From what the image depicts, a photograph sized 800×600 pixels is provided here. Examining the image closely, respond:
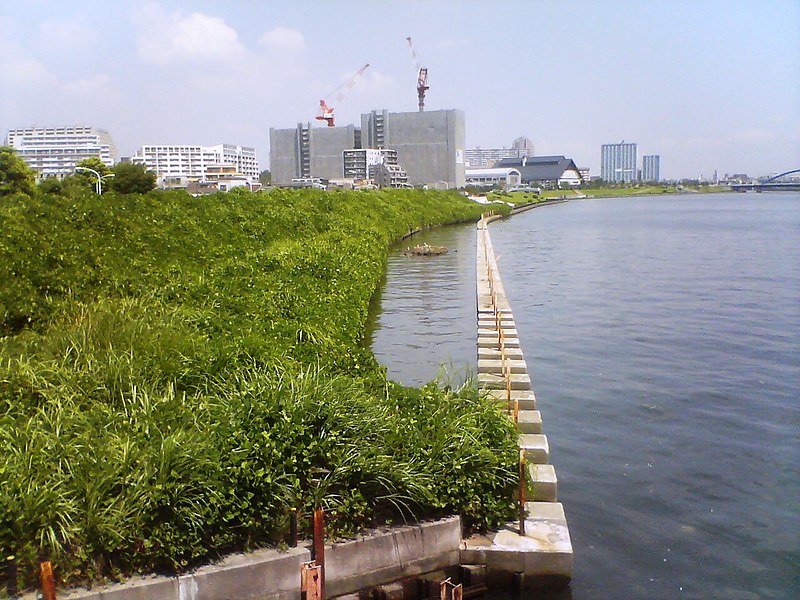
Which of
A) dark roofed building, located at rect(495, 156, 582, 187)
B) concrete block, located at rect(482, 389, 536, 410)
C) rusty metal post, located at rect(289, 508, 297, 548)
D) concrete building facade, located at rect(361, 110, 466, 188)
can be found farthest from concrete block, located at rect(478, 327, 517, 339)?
dark roofed building, located at rect(495, 156, 582, 187)

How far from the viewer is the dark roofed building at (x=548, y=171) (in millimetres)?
181125

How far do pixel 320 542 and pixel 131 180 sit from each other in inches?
1689

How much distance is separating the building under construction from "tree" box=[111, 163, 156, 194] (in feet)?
285

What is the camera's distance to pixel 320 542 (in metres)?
5.69

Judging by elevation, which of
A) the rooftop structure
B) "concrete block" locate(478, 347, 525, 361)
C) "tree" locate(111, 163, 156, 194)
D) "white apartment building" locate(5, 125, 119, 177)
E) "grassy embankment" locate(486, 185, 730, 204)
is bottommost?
"concrete block" locate(478, 347, 525, 361)

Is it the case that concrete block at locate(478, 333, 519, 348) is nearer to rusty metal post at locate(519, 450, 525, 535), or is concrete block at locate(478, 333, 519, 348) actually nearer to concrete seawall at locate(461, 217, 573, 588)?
concrete seawall at locate(461, 217, 573, 588)

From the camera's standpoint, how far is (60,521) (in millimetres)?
5352

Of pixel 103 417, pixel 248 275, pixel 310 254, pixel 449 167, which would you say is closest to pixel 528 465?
pixel 103 417

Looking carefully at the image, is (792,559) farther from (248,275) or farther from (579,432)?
(248,275)

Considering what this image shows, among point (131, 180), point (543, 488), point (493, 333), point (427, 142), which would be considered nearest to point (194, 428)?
point (543, 488)

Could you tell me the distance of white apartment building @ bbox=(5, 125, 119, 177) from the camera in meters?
165

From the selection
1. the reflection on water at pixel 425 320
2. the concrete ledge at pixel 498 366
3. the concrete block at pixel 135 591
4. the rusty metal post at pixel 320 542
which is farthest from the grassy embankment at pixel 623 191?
the concrete block at pixel 135 591

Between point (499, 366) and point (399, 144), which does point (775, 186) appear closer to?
point (399, 144)

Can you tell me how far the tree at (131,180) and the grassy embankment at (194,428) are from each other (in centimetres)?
3395
